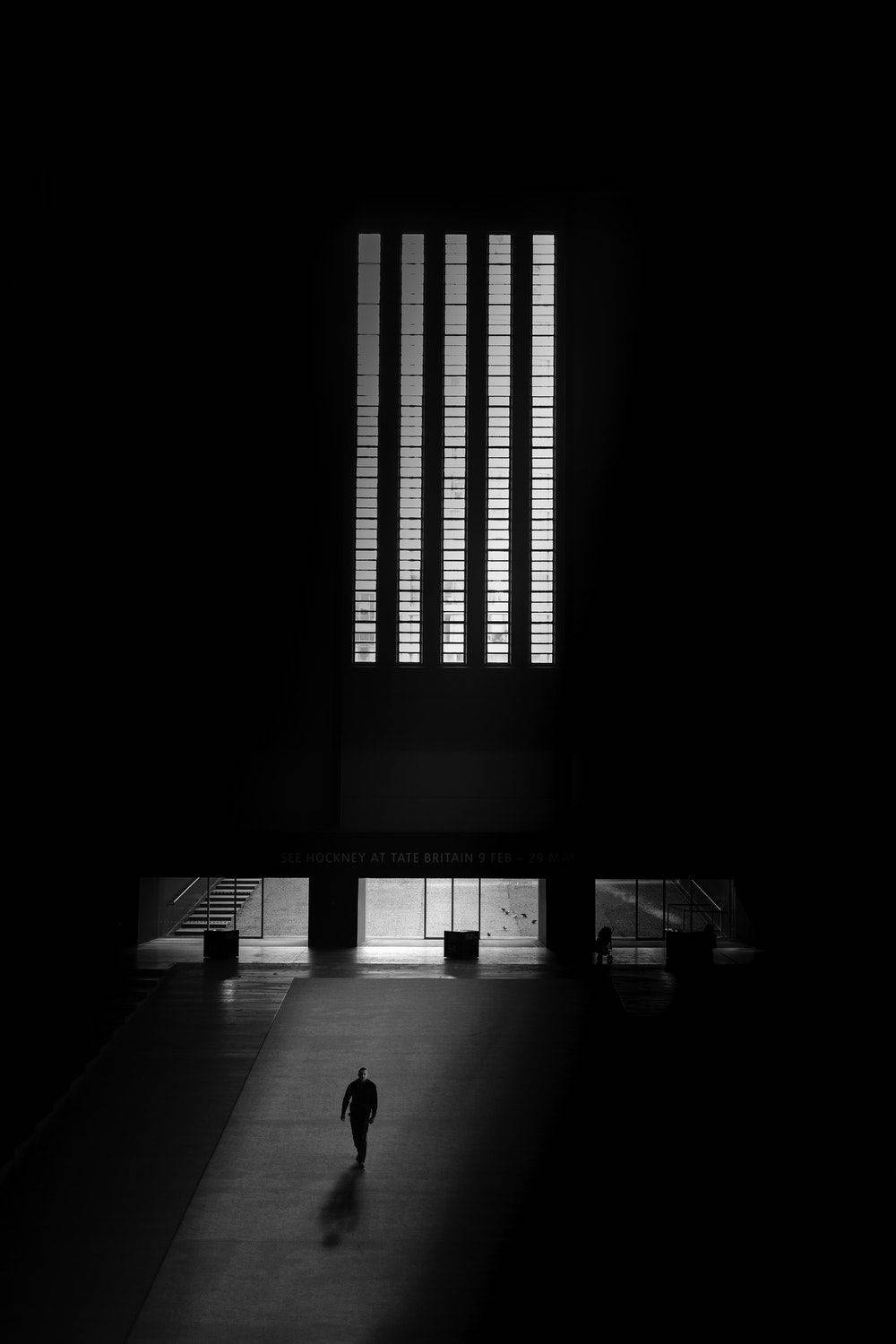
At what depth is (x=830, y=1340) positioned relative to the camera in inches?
332

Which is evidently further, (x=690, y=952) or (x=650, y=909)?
(x=650, y=909)

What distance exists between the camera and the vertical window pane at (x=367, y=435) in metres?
24.6

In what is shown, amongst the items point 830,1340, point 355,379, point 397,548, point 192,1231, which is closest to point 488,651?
point 397,548

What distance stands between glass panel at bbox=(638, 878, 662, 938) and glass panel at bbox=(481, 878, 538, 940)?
2489mm

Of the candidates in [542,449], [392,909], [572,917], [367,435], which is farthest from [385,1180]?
[367,435]

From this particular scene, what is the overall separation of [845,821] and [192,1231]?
1605 centimetres

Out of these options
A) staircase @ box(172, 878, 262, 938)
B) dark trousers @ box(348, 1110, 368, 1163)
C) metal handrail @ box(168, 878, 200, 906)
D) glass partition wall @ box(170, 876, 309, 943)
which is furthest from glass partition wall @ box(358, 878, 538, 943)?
dark trousers @ box(348, 1110, 368, 1163)

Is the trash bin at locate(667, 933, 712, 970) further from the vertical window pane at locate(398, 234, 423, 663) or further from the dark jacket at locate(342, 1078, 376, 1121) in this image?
the dark jacket at locate(342, 1078, 376, 1121)

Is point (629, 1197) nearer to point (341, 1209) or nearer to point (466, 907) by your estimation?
point (341, 1209)

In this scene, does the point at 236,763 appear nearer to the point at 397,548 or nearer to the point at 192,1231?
the point at 397,548

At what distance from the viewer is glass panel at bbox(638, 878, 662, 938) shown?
79.9 ft

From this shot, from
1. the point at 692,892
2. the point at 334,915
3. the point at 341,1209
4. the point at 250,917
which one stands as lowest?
the point at 341,1209

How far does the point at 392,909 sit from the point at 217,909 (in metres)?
4.44

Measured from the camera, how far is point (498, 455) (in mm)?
24516
